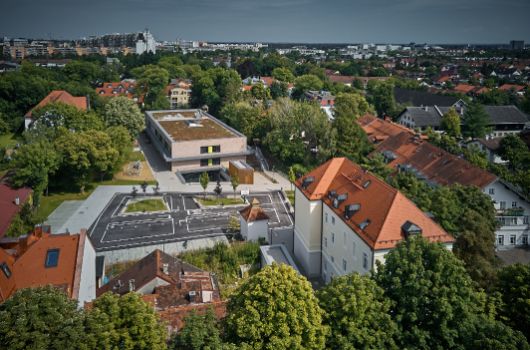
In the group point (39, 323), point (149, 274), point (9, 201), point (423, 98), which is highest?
point (423, 98)

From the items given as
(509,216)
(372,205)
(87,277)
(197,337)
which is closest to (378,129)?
(509,216)

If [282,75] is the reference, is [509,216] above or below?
below

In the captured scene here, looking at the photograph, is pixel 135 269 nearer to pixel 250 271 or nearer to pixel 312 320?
pixel 250 271

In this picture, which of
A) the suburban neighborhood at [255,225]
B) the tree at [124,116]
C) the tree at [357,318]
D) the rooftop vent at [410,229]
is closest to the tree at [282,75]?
the suburban neighborhood at [255,225]

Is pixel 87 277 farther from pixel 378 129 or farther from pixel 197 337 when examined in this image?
pixel 378 129

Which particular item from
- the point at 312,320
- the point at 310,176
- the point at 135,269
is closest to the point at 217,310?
the point at 312,320

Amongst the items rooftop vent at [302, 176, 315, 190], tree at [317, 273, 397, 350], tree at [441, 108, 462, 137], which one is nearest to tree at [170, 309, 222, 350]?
tree at [317, 273, 397, 350]

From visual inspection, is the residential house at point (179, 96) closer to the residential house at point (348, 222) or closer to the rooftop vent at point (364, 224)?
the residential house at point (348, 222)

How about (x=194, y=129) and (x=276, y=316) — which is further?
(x=194, y=129)
